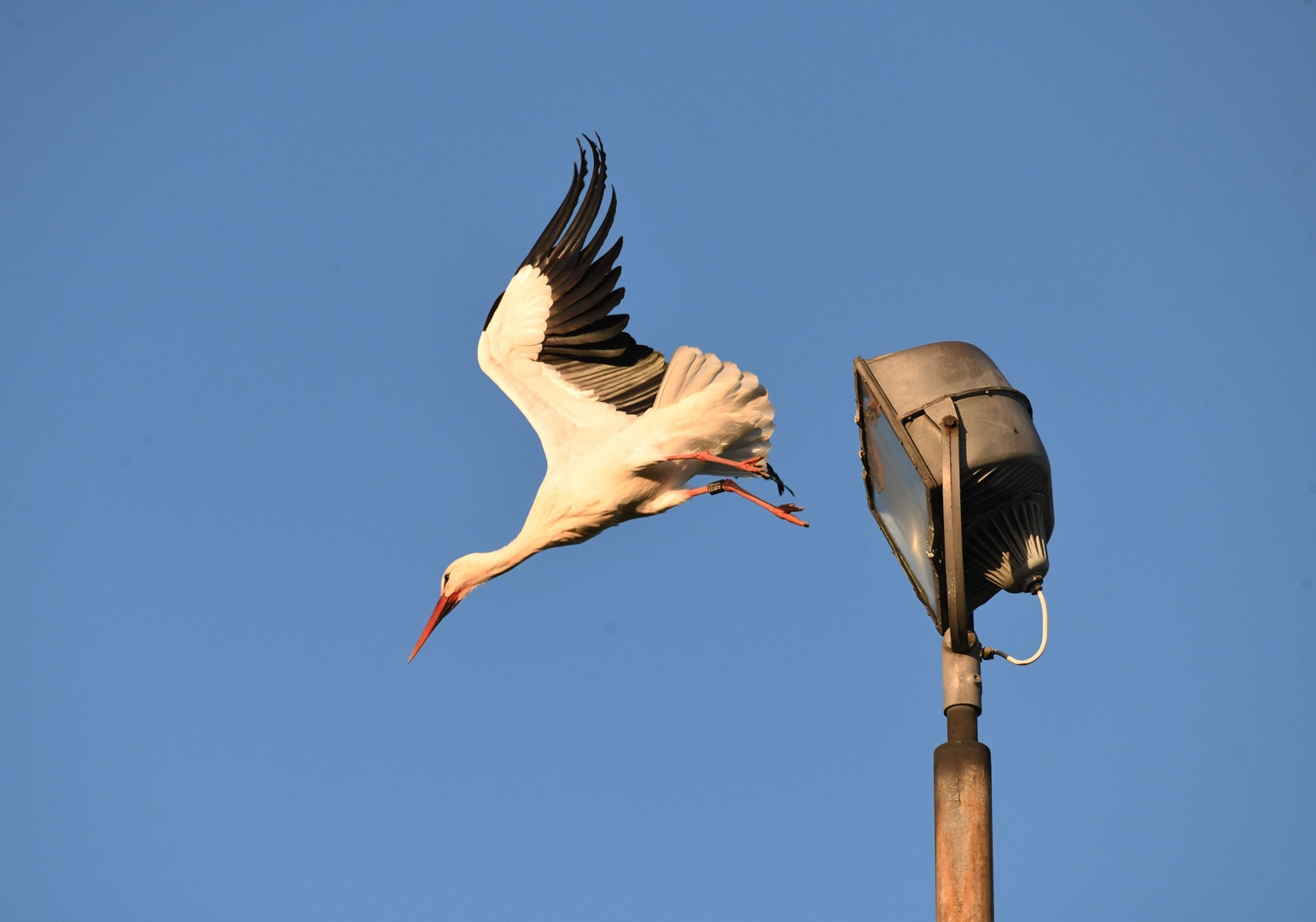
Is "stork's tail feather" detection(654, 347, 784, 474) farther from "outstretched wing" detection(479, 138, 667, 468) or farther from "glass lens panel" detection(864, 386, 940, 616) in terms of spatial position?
"glass lens panel" detection(864, 386, 940, 616)

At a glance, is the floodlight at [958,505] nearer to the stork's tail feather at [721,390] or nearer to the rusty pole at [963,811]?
the rusty pole at [963,811]

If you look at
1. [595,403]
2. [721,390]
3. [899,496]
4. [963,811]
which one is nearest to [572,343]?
[595,403]

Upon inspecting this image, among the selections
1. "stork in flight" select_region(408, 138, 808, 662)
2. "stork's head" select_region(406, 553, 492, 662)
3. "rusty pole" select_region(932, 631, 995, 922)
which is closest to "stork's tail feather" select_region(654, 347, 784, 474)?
"stork in flight" select_region(408, 138, 808, 662)

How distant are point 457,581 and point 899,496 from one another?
3.30 metres

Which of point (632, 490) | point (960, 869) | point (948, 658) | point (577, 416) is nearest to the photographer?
point (960, 869)

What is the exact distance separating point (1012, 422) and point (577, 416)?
315cm

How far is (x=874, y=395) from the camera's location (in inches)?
211

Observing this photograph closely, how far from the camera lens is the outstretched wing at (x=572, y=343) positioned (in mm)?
7916

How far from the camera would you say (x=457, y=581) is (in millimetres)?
8039

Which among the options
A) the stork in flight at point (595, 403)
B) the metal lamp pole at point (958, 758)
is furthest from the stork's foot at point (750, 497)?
the metal lamp pole at point (958, 758)

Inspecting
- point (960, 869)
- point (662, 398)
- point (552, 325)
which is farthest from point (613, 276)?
point (960, 869)

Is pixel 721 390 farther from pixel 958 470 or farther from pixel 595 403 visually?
pixel 958 470

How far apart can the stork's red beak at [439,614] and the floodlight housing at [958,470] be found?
129 inches

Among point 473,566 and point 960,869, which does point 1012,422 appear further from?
point 473,566
